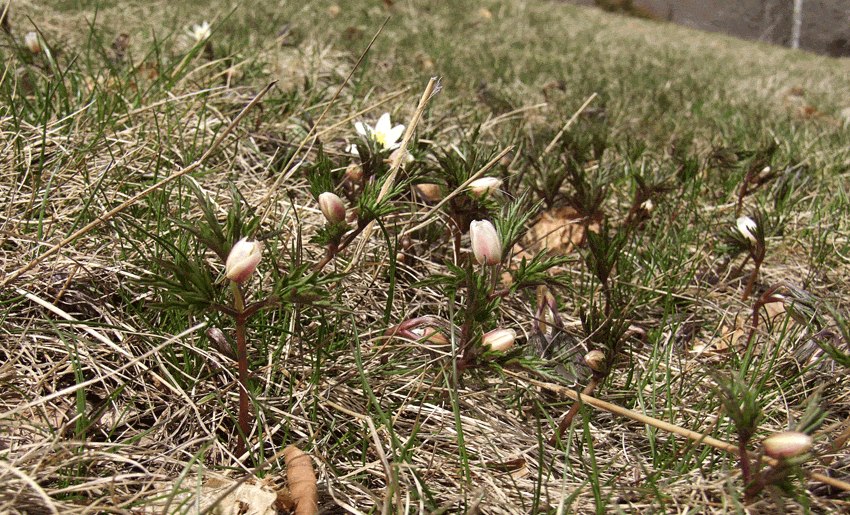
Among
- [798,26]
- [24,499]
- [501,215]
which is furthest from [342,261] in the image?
[798,26]

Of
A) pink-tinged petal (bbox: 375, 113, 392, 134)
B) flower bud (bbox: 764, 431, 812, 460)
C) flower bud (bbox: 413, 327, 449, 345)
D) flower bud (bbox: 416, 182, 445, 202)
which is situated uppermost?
pink-tinged petal (bbox: 375, 113, 392, 134)

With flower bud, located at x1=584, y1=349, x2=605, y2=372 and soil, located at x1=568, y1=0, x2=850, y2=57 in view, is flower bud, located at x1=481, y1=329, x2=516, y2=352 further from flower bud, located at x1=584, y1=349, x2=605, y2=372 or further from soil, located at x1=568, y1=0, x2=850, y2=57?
soil, located at x1=568, y1=0, x2=850, y2=57

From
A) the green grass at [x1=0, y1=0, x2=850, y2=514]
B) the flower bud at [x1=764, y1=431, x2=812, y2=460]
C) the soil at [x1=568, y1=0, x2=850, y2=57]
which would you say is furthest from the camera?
the soil at [x1=568, y1=0, x2=850, y2=57]

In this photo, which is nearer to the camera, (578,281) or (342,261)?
(342,261)

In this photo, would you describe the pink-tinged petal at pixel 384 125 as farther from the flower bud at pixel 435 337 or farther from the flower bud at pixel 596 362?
the flower bud at pixel 596 362

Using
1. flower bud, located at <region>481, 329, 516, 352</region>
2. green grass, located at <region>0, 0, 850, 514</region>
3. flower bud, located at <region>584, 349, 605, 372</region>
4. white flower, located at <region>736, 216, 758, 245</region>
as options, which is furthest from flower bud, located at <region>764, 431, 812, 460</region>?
white flower, located at <region>736, 216, 758, 245</region>

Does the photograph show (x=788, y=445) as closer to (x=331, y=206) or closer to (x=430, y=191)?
(x=331, y=206)

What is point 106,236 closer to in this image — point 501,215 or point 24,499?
point 24,499
